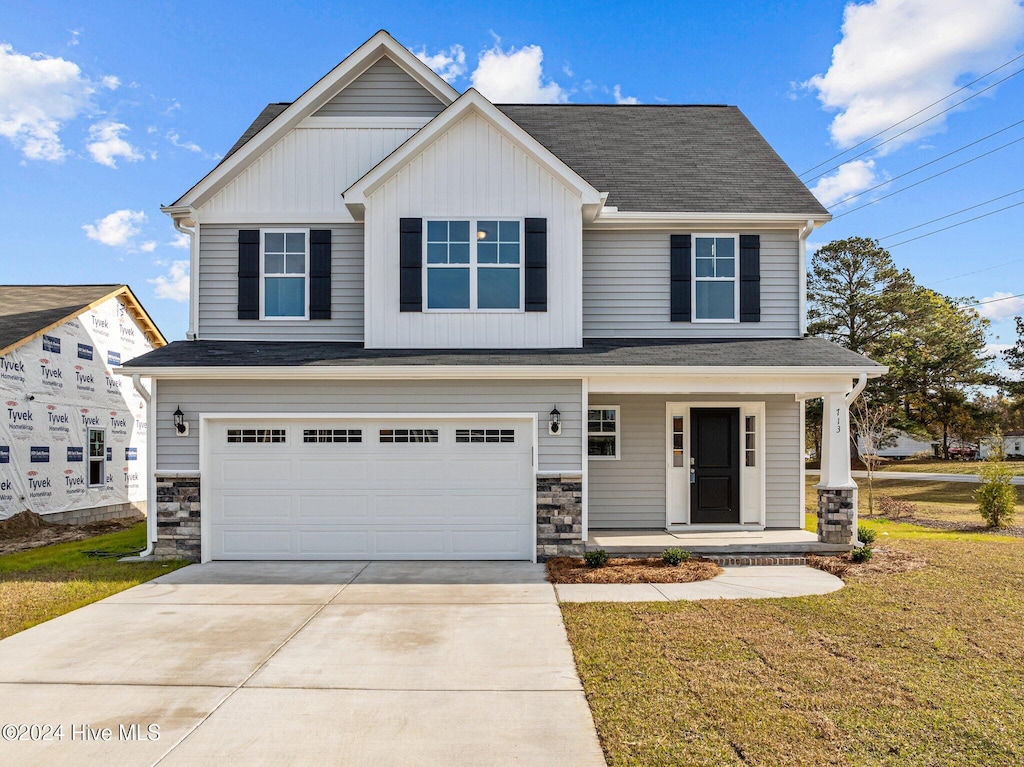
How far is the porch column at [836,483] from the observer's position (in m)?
9.95

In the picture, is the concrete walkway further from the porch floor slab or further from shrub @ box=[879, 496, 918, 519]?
shrub @ box=[879, 496, 918, 519]

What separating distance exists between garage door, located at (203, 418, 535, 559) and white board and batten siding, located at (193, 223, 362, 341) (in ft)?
6.20

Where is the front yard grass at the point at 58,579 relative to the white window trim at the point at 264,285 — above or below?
Answer: below

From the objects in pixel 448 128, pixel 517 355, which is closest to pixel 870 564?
pixel 517 355

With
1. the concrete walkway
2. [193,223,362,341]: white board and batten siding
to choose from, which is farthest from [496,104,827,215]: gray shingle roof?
the concrete walkway

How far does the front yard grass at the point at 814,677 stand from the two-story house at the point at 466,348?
9.47ft

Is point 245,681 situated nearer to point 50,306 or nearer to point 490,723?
point 490,723

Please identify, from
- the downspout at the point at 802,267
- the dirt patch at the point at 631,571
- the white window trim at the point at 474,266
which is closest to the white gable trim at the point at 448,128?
the white window trim at the point at 474,266

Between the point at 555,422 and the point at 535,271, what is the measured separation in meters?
2.36

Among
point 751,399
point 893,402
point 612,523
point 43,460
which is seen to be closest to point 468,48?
point 751,399

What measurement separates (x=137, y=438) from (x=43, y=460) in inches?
155

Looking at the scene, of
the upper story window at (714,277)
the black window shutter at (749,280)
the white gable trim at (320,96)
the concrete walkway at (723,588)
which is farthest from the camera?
the upper story window at (714,277)

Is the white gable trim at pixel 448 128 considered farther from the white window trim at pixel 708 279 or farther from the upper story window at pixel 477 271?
the white window trim at pixel 708 279

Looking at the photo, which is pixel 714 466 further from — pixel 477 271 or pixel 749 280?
pixel 477 271
